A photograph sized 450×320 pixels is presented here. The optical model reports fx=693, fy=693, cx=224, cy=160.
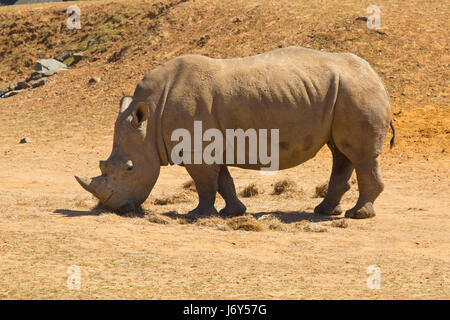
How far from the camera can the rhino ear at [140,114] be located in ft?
33.2

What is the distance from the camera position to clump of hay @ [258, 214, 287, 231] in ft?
32.4

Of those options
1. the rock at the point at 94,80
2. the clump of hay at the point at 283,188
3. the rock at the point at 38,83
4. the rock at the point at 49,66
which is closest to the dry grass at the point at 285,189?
the clump of hay at the point at 283,188

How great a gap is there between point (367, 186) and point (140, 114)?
369 cm

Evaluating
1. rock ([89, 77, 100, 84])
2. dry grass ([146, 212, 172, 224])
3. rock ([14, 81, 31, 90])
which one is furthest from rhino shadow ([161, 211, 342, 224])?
rock ([14, 81, 31, 90])

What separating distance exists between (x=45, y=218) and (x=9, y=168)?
7777 mm

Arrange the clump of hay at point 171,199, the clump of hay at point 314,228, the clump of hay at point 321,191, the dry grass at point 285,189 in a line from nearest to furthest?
1. the clump of hay at point 314,228
2. the clump of hay at point 171,199
3. the clump of hay at point 321,191
4. the dry grass at point 285,189

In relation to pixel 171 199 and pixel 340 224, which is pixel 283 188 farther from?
pixel 340 224

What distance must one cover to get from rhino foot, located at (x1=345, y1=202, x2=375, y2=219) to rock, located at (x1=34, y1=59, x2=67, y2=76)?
802 inches

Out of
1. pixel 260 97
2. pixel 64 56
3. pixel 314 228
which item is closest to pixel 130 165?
pixel 260 97

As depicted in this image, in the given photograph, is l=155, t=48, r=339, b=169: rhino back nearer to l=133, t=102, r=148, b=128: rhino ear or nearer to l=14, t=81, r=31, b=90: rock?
l=133, t=102, r=148, b=128: rhino ear

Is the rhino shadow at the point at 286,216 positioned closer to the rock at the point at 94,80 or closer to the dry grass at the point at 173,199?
the dry grass at the point at 173,199

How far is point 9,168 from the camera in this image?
55.0 feet

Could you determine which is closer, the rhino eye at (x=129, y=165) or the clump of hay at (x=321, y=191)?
the rhino eye at (x=129, y=165)

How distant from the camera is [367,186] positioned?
10828 mm
